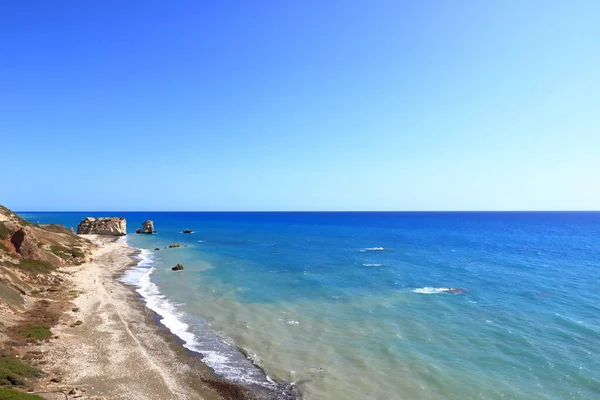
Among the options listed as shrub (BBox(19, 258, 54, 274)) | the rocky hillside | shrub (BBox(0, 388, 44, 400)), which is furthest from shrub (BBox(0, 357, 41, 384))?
shrub (BBox(19, 258, 54, 274))

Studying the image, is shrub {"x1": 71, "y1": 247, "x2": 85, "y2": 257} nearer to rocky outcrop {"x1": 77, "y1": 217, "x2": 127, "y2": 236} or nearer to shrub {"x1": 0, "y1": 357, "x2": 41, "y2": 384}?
shrub {"x1": 0, "y1": 357, "x2": 41, "y2": 384}

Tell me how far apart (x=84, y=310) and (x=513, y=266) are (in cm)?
6805

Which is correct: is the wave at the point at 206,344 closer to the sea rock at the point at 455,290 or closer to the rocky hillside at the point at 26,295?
the rocky hillside at the point at 26,295

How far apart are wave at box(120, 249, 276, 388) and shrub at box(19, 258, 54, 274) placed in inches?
454

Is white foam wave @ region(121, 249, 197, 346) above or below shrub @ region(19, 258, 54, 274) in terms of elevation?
below

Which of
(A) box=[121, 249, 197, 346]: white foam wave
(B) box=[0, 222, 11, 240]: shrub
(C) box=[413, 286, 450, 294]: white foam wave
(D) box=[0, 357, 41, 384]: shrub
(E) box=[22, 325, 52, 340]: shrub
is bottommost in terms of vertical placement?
(A) box=[121, 249, 197, 346]: white foam wave

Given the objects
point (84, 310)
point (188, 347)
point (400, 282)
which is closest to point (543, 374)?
point (188, 347)

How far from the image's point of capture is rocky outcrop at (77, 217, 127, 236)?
442 ft

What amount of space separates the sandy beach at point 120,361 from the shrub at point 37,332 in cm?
67

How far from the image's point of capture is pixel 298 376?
24156 millimetres

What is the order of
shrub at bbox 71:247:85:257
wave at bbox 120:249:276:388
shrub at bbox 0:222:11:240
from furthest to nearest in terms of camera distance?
1. shrub at bbox 71:247:85:257
2. shrub at bbox 0:222:11:240
3. wave at bbox 120:249:276:388

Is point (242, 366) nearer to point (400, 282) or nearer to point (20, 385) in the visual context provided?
point (20, 385)

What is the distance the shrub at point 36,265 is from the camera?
150 ft

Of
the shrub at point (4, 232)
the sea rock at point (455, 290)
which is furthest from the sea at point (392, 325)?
the shrub at point (4, 232)
